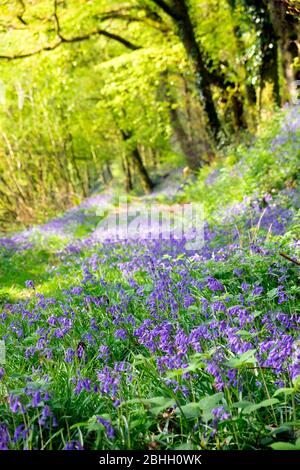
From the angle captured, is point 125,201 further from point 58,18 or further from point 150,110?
point 58,18

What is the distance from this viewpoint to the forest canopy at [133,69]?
40.6 feet

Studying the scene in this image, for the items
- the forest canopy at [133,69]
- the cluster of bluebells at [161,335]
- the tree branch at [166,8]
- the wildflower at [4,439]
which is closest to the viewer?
the wildflower at [4,439]

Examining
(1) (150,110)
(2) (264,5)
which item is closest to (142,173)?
(1) (150,110)

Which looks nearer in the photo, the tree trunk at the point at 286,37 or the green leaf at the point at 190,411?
the green leaf at the point at 190,411

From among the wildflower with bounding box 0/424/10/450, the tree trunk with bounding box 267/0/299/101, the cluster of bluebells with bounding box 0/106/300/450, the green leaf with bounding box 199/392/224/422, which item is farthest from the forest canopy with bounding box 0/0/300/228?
the wildflower with bounding box 0/424/10/450

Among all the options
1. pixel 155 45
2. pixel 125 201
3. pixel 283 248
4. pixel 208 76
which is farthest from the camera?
pixel 125 201

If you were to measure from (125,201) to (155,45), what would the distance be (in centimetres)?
674

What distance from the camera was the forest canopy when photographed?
1238cm

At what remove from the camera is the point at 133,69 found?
54.4ft

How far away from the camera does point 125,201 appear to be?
811 inches

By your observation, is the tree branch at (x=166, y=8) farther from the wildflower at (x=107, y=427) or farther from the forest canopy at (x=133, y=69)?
the wildflower at (x=107, y=427)

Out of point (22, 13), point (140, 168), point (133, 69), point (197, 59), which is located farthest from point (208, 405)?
point (140, 168)

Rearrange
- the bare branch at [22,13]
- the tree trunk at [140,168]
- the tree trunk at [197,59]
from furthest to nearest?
the tree trunk at [140,168] < the tree trunk at [197,59] < the bare branch at [22,13]

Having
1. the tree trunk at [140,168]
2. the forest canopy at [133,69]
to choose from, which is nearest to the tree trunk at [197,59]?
the forest canopy at [133,69]
